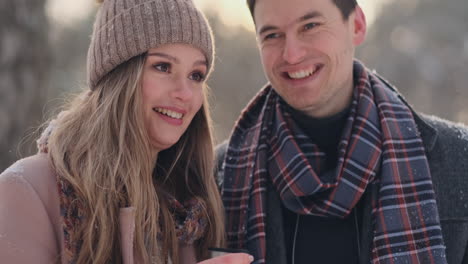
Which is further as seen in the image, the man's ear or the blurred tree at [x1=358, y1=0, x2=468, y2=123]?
the blurred tree at [x1=358, y1=0, x2=468, y2=123]

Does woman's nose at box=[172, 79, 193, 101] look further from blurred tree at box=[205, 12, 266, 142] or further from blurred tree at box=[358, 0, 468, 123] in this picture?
blurred tree at box=[205, 12, 266, 142]

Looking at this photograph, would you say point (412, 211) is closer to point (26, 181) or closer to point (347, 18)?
point (347, 18)

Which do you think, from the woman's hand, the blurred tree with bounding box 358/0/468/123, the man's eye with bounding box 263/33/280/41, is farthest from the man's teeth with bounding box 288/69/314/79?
the blurred tree with bounding box 358/0/468/123

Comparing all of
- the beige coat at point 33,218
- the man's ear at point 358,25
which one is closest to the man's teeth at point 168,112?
the beige coat at point 33,218

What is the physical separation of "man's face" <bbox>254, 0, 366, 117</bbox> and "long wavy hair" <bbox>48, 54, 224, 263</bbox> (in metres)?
0.69

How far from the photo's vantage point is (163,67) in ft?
7.98

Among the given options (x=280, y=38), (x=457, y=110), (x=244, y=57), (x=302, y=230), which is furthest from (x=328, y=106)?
(x=244, y=57)

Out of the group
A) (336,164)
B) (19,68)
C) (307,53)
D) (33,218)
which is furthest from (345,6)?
(19,68)

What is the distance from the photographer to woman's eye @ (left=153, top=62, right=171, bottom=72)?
95.0 inches

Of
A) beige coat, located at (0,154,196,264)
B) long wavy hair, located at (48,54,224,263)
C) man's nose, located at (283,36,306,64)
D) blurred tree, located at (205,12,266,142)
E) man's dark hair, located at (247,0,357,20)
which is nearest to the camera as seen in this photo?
beige coat, located at (0,154,196,264)

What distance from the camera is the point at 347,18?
114 inches

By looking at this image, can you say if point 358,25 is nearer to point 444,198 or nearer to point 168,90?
point 444,198

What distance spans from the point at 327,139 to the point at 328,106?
5.9 inches

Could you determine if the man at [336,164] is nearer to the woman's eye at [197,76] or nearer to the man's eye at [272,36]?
the man's eye at [272,36]
